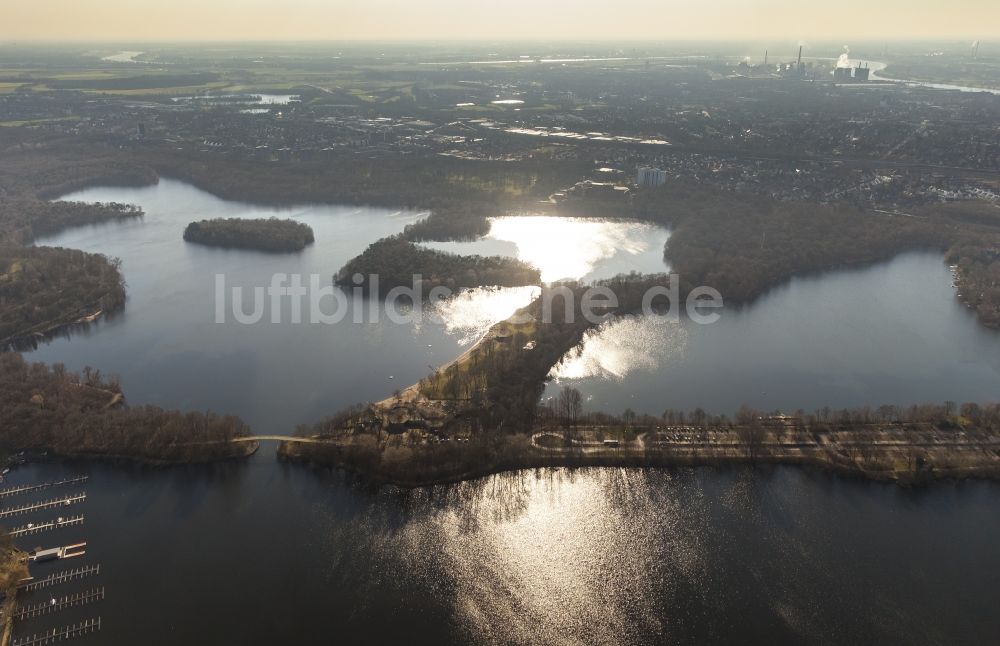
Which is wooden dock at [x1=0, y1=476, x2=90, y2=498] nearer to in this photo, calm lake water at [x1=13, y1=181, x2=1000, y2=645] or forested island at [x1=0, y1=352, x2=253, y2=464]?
calm lake water at [x1=13, y1=181, x2=1000, y2=645]

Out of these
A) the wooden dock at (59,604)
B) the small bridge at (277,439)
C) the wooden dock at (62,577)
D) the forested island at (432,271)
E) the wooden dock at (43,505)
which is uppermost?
the forested island at (432,271)

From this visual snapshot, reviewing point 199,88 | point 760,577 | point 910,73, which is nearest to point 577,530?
point 760,577

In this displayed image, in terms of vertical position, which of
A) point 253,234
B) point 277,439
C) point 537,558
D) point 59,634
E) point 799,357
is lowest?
point 59,634

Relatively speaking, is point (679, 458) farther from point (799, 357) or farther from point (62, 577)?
point (62, 577)

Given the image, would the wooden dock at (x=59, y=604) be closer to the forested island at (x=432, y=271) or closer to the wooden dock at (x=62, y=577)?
the wooden dock at (x=62, y=577)

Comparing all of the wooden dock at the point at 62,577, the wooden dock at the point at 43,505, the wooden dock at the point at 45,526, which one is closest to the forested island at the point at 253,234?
the wooden dock at the point at 43,505

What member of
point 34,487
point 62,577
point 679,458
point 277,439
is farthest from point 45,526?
point 679,458

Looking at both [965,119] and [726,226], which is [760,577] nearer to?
[726,226]

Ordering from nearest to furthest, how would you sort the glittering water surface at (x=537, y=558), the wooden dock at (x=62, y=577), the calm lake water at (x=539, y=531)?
the glittering water surface at (x=537, y=558) → the calm lake water at (x=539, y=531) → the wooden dock at (x=62, y=577)
